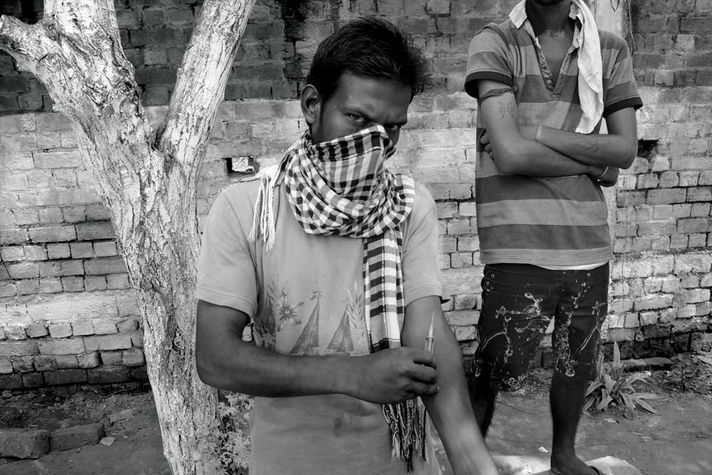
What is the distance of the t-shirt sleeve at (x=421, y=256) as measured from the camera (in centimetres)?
128

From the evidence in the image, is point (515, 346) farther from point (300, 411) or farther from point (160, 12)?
point (160, 12)

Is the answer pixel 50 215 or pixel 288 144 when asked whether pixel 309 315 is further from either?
pixel 50 215

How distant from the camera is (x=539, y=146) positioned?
2.02 meters

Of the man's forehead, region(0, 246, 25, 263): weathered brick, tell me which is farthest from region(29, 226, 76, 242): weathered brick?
the man's forehead

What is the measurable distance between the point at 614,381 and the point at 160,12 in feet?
12.0

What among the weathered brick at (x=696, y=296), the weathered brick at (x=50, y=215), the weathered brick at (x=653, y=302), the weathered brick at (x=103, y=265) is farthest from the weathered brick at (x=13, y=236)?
the weathered brick at (x=696, y=296)

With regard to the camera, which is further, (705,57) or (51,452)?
(705,57)

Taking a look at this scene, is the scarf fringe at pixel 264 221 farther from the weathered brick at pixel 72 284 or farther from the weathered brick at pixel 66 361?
the weathered brick at pixel 66 361

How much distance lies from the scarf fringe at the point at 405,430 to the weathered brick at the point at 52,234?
286 centimetres

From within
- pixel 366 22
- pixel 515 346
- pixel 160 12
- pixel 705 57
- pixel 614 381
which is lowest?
pixel 614 381

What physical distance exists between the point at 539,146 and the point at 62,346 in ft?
10.6

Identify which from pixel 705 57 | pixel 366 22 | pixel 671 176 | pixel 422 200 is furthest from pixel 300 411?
pixel 705 57

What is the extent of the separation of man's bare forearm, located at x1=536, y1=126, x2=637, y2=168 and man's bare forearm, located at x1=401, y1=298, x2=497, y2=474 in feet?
3.50

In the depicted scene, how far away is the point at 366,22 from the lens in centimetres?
129
